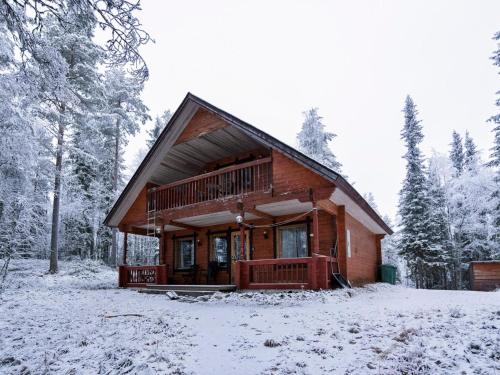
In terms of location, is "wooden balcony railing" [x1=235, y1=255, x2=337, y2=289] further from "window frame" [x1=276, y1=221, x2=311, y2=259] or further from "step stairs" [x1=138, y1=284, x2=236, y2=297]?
"window frame" [x1=276, y1=221, x2=311, y2=259]

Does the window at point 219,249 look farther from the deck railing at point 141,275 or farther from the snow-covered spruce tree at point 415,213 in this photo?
the snow-covered spruce tree at point 415,213

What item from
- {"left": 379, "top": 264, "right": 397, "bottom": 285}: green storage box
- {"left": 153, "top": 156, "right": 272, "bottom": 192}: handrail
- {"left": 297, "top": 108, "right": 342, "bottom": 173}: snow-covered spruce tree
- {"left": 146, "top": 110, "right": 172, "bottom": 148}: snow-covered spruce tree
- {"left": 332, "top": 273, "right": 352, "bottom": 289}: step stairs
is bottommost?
{"left": 379, "top": 264, "right": 397, "bottom": 285}: green storage box

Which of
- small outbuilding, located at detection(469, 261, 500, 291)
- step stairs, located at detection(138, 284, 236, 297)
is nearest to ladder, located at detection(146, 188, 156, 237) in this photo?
step stairs, located at detection(138, 284, 236, 297)

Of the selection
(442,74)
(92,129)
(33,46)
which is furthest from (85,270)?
(442,74)

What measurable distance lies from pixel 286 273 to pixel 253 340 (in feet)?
17.6

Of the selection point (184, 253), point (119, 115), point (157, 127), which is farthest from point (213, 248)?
point (157, 127)

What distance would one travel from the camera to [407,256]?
22.6 meters

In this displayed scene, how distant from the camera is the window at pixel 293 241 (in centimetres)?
1277

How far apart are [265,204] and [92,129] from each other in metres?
12.6

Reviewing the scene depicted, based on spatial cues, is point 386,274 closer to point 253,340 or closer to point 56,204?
point 253,340

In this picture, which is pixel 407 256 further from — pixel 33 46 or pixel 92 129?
A: pixel 33 46

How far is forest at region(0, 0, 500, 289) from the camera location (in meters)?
12.8

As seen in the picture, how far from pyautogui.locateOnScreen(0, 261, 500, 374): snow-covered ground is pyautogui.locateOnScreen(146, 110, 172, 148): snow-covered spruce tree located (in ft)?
79.3

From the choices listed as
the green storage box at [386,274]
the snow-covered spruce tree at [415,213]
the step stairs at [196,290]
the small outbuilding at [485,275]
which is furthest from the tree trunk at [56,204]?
the snow-covered spruce tree at [415,213]
